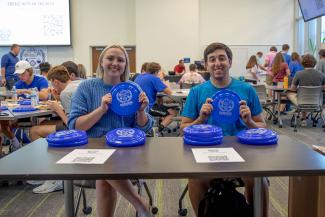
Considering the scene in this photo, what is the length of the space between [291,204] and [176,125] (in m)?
4.46

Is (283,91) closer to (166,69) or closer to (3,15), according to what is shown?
(166,69)

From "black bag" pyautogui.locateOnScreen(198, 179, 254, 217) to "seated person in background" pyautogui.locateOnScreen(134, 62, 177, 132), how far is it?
3.26 meters

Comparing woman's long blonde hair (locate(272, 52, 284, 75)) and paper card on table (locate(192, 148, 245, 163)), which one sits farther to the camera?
woman's long blonde hair (locate(272, 52, 284, 75))

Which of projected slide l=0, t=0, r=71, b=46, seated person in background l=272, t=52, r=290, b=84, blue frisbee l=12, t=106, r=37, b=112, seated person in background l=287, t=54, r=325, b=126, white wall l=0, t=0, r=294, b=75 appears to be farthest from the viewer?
white wall l=0, t=0, r=294, b=75

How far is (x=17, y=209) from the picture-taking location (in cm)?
299

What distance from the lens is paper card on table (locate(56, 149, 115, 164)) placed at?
1426mm

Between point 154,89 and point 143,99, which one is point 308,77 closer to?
point 154,89

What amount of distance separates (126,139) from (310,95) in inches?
200

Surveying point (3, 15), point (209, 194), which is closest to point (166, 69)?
point (3, 15)

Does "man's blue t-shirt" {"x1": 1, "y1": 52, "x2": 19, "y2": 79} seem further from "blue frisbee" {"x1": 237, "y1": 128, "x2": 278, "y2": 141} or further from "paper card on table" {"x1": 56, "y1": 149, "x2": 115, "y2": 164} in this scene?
"blue frisbee" {"x1": 237, "y1": 128, "x2": 278, "y2": 141}

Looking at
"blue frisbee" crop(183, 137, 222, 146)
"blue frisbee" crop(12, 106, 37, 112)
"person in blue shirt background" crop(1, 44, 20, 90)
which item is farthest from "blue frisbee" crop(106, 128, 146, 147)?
"person in blue shirt background" crop(1, 44, 20, 90)

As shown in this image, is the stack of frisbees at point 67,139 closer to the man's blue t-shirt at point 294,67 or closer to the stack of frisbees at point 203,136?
the stack of frisbees at point 203,136

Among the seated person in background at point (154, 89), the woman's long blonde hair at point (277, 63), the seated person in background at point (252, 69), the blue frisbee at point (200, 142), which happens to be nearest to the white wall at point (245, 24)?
the seated person in background at point (252, 69)

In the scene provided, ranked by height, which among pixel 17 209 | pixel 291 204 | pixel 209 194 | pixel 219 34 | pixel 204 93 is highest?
pixel 219 34
